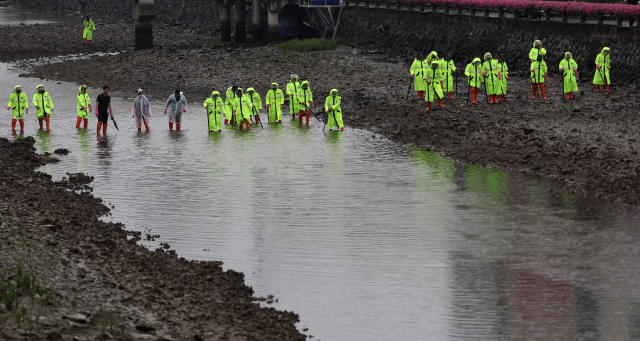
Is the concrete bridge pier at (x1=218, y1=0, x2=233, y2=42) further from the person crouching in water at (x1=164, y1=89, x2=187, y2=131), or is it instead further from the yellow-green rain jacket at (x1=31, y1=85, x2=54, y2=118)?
the yellow-green rain jacket at (x1=31, y1=85, x2=54, y2=118)

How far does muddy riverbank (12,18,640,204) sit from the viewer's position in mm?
21953

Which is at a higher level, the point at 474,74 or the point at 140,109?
the point at 474,74

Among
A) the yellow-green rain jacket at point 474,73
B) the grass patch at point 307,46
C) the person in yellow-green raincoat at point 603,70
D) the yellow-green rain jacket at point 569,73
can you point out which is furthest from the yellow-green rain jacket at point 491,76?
the grass patch at point 307,46

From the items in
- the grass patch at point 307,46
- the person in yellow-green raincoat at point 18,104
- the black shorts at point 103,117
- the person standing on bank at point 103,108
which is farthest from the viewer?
the grass patch at point 307,46

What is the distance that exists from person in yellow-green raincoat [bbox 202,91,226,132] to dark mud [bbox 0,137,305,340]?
403 inches

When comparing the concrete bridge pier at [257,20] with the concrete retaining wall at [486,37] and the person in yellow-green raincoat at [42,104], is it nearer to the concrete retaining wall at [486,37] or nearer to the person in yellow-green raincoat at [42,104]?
the concrete retaining wall at [486,37]

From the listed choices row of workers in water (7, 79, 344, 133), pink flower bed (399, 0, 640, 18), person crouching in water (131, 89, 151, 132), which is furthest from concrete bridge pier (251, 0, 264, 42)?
person crouching in water (131, 89, 151, 132)

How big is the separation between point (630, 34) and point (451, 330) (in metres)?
22.8

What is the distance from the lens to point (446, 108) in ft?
96.7

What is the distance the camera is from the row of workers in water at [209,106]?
1091 inches

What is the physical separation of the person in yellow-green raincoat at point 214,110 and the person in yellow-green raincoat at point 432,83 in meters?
6.21

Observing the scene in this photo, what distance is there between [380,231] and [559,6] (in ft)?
71.7

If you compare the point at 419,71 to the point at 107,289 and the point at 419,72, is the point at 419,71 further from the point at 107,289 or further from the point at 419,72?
the point at 107,289

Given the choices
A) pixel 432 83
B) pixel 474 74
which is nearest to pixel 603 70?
pixel 474 74
